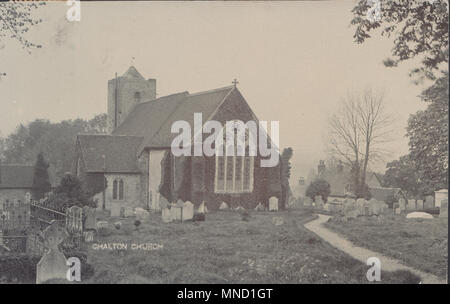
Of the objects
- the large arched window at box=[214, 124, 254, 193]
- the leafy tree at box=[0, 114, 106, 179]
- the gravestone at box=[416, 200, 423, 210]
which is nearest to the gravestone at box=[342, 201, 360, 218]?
the large arched window at box=[214, 124, 254, 193]

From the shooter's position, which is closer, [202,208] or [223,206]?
[202,208]

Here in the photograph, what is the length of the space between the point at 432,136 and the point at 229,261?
6.33 metres

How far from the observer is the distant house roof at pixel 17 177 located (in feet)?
51.6

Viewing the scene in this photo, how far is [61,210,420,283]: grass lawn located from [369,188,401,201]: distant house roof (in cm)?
1007

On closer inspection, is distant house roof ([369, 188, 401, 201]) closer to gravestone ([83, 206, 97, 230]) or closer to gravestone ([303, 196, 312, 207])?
gravestone ([303, 196, 312, 207])

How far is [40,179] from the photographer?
16344mm

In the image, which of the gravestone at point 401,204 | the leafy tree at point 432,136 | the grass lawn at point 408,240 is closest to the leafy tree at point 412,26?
the leafy tree at point 432,136

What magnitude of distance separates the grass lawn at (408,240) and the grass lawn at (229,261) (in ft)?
3.84

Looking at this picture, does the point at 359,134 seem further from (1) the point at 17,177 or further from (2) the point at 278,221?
(1) the point at 17,177

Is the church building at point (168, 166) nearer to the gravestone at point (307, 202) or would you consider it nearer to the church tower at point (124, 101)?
the church tower at point (124, 101)

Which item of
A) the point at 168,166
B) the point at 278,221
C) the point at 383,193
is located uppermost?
the point at 168,166

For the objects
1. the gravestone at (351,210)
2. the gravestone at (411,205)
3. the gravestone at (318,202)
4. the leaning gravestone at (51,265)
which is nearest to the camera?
the leaning gravestone at (51,265)

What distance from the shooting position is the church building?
2038 centimetres

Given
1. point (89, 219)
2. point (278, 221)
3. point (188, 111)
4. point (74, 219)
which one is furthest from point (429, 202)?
point (74, 219)
